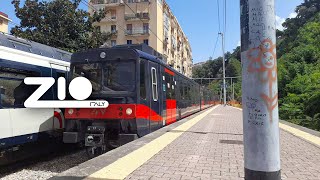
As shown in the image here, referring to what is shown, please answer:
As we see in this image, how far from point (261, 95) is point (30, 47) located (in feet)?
24.8

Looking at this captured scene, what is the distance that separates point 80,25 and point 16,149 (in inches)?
700

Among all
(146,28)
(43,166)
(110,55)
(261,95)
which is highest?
(146,28)

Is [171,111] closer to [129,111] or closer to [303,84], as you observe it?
[129,111]

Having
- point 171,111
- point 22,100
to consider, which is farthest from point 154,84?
point 22,100

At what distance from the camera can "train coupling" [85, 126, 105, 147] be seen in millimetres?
9031

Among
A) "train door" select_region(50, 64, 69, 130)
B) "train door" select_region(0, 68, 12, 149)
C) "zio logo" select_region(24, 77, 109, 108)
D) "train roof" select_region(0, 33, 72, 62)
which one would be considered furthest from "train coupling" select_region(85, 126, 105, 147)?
"train roof" select_region(0, 33, 72, 62)

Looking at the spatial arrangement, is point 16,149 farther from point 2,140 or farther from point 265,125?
point 265,125

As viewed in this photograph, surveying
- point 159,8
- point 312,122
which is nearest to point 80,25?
point 312,122

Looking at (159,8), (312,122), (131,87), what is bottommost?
Answer: (312,122)

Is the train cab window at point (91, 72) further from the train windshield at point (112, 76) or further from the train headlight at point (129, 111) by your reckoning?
the train headlight at point (129, 111)

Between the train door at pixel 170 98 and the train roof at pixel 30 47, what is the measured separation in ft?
12.1

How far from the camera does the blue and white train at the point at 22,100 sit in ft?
26.7

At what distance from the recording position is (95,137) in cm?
907

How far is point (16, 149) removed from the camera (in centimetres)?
859
